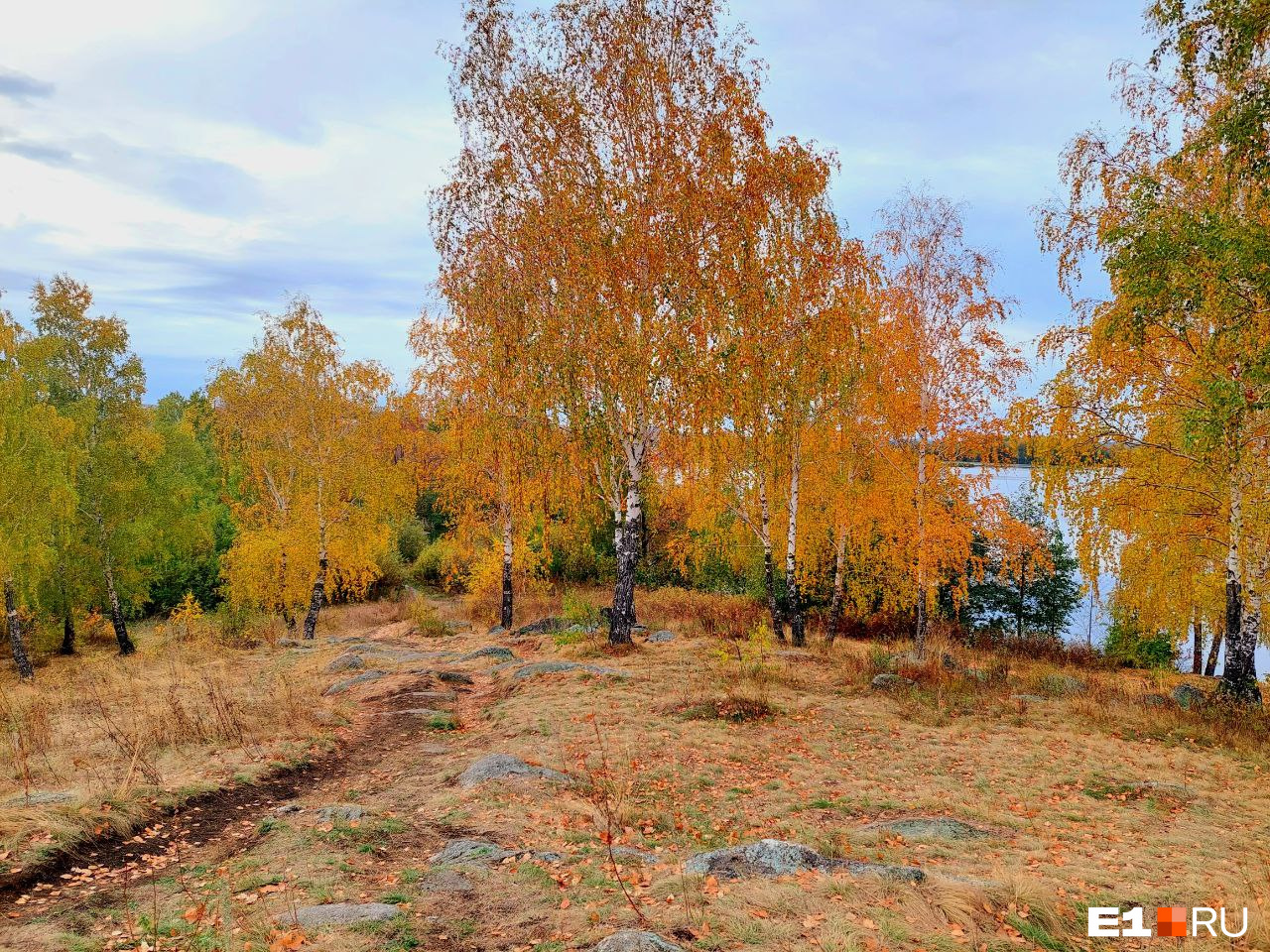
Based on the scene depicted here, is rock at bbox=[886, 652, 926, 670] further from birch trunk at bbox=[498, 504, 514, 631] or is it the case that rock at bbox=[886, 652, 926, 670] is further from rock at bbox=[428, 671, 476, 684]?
birch trunk at bbox=[498, 504, 514, 631]

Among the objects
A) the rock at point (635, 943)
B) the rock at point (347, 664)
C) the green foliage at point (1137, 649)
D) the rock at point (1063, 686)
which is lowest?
the green foliage at point (1137, 649)

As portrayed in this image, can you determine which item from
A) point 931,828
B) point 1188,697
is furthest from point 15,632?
point 1188,697

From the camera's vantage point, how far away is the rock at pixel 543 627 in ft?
70.3

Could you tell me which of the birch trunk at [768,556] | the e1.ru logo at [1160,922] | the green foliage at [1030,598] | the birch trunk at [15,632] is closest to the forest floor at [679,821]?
the e1.ru logo at [1160,922]

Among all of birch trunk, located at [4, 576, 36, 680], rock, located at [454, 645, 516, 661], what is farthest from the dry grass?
birch trunk, located at [4, 576, 36, 680]

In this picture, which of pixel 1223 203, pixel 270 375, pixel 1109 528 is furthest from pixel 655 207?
pixel 270 375

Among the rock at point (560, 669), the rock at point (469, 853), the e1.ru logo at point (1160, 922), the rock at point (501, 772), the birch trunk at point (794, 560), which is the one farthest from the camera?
the birch trunk at point (794, 560)

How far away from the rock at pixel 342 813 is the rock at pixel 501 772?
1254 mm

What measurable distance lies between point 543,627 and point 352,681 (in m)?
7.48

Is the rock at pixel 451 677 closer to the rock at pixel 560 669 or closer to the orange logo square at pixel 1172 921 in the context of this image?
the rock at pixel 560 669

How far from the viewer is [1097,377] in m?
14.0

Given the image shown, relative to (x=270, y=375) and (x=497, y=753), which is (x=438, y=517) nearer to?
(x=270, y=375)

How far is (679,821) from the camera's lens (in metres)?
7.70

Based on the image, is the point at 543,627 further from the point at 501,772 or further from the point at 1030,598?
the point at 1030,598
